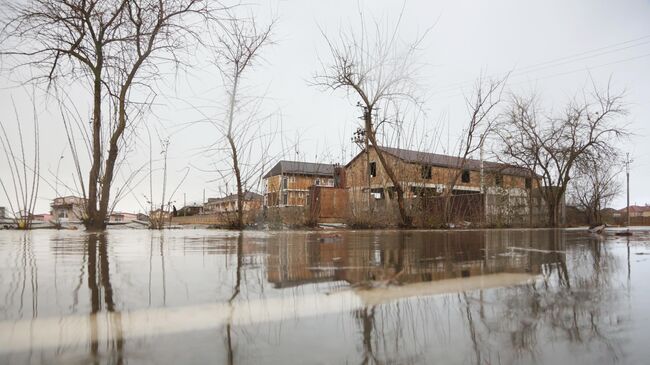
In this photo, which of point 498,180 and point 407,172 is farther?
point 498,180

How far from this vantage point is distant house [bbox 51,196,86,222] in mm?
4777

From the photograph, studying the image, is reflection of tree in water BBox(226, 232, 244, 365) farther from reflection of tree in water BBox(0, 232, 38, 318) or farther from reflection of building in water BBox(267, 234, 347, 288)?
reflection of tree in water BBox(0, 232, 38, 318)

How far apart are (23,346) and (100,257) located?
1505 mm

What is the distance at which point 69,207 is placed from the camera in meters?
4.95

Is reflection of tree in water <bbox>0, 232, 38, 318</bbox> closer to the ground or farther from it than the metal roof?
closer to the ground

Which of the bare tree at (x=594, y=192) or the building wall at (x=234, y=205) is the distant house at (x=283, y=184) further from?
the bare tree at (x=594, y=192)

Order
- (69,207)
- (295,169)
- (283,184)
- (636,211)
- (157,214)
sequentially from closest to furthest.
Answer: (69,207) < (157,214) < (283,184) < (295,169) < (636,211)

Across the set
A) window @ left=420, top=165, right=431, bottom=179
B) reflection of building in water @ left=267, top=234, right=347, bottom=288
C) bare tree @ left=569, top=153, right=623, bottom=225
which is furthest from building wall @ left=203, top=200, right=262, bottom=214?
bare tree @ left=569, top=153, right=623, bottom=225

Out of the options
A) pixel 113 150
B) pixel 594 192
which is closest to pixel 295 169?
pixel 113 150

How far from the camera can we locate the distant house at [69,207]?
478 centimetres

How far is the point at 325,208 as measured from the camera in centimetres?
954

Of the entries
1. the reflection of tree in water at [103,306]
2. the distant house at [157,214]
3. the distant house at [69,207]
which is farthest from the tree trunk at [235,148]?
the reflection of tree in water at [103,306]

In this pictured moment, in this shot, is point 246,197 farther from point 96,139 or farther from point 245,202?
point 96,139

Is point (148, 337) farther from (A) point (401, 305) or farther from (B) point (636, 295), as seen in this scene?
(B) point (636, 295)
